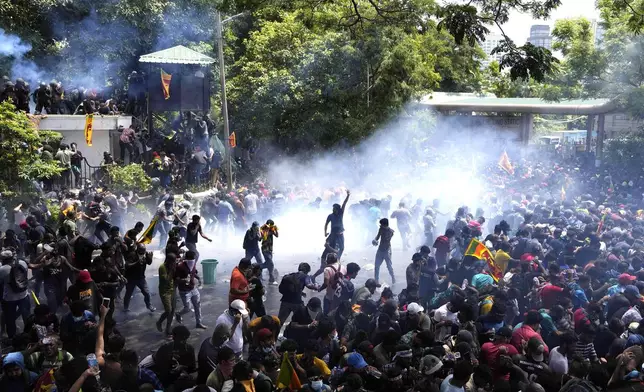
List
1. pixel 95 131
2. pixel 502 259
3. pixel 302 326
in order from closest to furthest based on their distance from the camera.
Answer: pixel 302 326
pixel 502 259
pixel 95 131

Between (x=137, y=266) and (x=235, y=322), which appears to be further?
(x=137, y=266)

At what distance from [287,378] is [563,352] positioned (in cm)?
258

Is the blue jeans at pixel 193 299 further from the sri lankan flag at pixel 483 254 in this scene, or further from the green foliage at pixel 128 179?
the green foliage at pixel 128 179

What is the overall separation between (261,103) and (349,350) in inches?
855

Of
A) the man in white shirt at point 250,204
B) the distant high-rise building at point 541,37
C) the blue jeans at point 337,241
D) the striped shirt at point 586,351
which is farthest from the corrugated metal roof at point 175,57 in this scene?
the striped shirt at point 586,351

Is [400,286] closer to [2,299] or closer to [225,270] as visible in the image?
[225,270]

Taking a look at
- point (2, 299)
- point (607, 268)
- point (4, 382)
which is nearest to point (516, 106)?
point (607, 268)

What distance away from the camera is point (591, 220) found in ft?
43.9

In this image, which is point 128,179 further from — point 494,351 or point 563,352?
point 563,352

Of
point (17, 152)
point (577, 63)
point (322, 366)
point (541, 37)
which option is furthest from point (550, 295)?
point (541, 37)

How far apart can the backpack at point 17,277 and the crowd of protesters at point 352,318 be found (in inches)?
0.7

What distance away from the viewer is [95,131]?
74.2ft

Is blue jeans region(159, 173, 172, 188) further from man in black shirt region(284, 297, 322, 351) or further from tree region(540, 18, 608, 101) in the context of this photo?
man in black shirt region(284, 297, 322, 351)

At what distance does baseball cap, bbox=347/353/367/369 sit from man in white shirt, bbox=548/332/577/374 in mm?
1796
